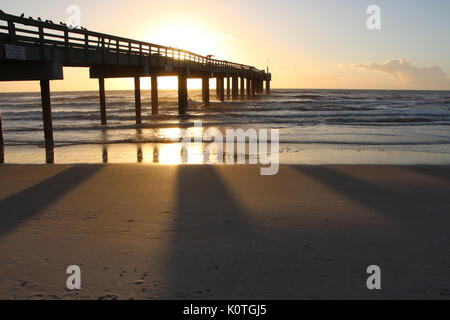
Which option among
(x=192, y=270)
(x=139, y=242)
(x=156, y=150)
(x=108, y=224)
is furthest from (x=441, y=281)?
(x=156, y=150)

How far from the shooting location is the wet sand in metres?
3.33

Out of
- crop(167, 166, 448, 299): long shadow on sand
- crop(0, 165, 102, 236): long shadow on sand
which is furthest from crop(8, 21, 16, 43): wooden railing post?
crop(167, 166, 448, 299): long shadow on sand

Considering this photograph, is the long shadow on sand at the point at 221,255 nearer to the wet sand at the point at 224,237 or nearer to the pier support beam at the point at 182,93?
the wet sand at the point at 224,237

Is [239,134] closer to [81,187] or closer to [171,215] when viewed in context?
[81,187]

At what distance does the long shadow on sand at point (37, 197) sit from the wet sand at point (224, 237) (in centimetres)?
2

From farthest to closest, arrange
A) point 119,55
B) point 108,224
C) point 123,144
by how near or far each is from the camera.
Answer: point 119,55 < point 123,144 < point 108,224

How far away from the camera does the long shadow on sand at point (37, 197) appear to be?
16.7 feet

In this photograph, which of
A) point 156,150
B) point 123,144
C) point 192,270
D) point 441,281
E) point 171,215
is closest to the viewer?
point 441,281

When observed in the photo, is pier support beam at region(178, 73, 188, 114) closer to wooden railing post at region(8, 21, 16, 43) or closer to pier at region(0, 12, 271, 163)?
pier at region(0, 12, 271, 163)

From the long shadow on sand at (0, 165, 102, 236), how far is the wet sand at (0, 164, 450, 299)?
0.02 meters

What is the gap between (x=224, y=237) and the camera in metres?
4.40

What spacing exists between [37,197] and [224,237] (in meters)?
3.42

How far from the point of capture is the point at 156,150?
1247 centimetres
